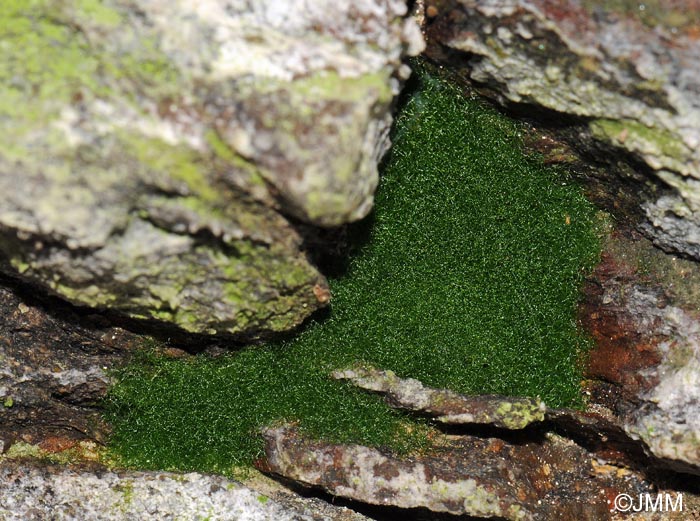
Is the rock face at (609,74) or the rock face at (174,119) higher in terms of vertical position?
the rock face at (609,74)

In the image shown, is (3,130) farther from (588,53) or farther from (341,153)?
(588,53)

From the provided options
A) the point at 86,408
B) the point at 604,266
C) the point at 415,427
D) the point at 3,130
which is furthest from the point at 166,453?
the point at 604,266

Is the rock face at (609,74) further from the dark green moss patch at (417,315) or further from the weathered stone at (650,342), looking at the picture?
the dark green moss patch at (417,315)

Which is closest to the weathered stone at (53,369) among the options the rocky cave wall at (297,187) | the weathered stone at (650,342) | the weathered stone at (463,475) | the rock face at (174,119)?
the rocky cave wall at (297,187)

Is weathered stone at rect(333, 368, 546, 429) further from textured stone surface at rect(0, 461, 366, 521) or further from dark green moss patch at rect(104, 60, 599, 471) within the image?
textured stone surface at rect(0, 461, 366, 521)

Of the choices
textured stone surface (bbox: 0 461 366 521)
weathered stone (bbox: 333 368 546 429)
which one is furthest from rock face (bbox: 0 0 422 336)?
textured stone surface (bbox: 0 461 366 521)

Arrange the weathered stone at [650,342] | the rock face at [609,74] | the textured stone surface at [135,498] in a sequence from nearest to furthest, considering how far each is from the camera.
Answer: the rock face at [609,74]
the weathered stone at [650,342]
the textured stone surface at [135,498]
